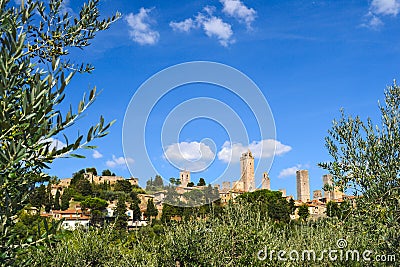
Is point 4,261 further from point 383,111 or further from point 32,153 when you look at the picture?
point 383,111

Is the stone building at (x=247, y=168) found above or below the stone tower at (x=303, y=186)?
below

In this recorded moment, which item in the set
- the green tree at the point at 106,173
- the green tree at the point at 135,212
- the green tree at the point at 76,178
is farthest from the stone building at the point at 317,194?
the green tree at the point at 76,178

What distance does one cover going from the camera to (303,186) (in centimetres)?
10431

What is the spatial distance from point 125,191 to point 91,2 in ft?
332

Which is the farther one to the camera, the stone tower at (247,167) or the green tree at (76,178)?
the green tree at (76,178)

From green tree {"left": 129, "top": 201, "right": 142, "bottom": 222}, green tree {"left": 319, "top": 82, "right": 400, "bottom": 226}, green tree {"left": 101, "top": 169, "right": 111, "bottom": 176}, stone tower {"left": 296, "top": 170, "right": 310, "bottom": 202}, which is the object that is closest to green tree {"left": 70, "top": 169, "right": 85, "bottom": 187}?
green tree {"left": 101, "top": 169, "right": 111, "bottom": 176}

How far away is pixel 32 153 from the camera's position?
2.49m

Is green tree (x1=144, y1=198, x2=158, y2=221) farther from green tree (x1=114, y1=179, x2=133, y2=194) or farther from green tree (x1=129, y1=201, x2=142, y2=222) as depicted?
green tree (x1=114, y1=179, x2=133, y2=194)

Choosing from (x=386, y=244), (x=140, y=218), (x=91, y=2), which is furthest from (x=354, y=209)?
(x=140, y=218)

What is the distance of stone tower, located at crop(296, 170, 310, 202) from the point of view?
102 metres

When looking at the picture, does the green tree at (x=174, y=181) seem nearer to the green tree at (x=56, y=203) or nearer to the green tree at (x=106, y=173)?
the green tree at (x=56, y=203)

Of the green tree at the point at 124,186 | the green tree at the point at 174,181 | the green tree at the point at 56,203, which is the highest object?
the green tree at the point at 124,186

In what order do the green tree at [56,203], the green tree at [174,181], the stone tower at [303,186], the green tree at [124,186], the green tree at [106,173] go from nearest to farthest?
the green tree at [174,181], the green tree at [56,203], the stone tower at [303,186], the green tree at [124,186], the green tree at [106,173]

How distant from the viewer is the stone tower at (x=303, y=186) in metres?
102
